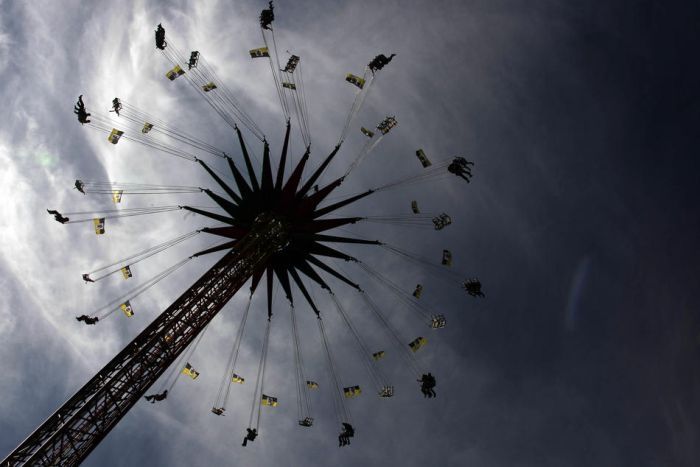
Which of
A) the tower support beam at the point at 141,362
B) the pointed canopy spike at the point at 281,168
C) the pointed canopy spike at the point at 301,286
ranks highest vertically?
the pointed canopy spike at the point at 281,168

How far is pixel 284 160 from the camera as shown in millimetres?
20844

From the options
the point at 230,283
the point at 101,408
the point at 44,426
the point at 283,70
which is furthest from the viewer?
the point at 283,70

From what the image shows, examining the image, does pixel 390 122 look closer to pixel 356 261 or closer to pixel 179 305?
pixel 356 261

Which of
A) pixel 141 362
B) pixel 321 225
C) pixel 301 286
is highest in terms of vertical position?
pixel 321 225

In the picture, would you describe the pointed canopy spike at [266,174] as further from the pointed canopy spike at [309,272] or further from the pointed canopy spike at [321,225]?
the pointed canopy spike at [309,272]

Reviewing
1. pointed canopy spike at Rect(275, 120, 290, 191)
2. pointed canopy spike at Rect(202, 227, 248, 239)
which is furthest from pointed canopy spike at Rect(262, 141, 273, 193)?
pointed canopy spike at Rect(202, 227, 248, 239)

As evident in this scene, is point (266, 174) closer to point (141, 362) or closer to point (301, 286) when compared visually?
point (301, 286)

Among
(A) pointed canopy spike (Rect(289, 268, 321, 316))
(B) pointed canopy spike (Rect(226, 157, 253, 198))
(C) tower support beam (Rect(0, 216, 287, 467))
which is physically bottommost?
(C) tower support beam (Rect(0, 216, 287, 467))

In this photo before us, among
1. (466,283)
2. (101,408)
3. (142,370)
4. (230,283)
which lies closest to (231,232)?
(230,283)

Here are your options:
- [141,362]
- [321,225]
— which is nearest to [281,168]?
[321,225]

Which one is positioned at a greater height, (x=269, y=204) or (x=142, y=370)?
(x=269, y=204)

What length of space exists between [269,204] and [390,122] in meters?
10.6

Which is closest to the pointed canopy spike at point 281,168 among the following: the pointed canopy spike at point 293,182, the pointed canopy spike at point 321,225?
the pointed canopy spike at point 293,182

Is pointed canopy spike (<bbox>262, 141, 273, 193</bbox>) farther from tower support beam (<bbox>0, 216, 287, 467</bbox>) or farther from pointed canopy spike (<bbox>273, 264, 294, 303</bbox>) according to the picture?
pointed canopy spike (<bbox>273, 264, 294, 303</bbox>)
